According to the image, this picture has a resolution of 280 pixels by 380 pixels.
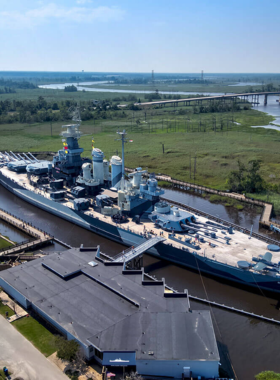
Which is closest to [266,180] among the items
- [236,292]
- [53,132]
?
[236,292]

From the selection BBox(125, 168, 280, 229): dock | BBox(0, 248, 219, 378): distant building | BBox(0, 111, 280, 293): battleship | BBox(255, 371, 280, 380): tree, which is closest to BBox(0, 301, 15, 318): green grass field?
BBox(0, 248, 219, 378): distant building

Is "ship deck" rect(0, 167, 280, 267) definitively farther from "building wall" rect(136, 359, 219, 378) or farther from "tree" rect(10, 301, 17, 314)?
"tree" rect(10, 301, 17, 314)

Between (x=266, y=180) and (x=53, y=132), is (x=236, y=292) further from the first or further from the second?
(x=53, y=132)

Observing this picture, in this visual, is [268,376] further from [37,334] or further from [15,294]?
[15,294]

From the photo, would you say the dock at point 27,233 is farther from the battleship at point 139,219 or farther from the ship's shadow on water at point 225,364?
the ship's shadow on water at point 225,364

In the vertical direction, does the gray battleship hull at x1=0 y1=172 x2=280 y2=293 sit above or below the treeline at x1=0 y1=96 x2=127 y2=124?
below

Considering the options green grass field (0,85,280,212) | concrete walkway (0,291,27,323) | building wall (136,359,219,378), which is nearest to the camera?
building wall (136,359,219,378)
